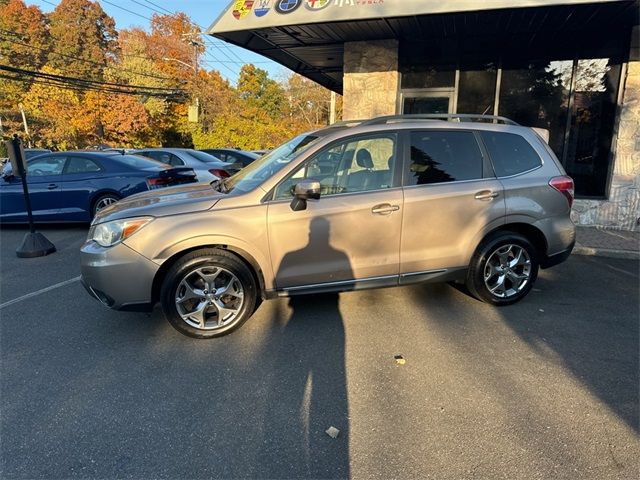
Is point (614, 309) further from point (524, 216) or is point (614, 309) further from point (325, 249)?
point (325, 249)

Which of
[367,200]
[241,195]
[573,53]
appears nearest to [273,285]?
[241,195]

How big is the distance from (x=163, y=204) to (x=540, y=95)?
796 centimetres

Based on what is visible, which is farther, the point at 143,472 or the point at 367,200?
the point at 367,200

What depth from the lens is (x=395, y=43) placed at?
8.92 m

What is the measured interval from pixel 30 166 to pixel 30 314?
5469mm

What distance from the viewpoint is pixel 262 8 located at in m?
7.47

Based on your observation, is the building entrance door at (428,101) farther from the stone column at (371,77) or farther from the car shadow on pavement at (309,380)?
the car shadow on pavement at (309,380)

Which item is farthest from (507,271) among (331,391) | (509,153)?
(331,391)

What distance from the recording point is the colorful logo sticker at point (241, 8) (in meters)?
7.57

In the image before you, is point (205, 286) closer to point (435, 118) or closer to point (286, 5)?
point (435, 118)

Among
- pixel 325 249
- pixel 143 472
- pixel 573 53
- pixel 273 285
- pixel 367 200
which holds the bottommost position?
pixel 143 472

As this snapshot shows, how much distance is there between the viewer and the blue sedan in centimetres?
824

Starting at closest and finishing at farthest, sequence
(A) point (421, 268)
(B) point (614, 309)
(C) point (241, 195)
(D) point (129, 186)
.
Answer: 1. (C) point (241, 195)
2. (A) point (421, 268)
3. (B) point (614, 309)
4. (D) point (129, 186)

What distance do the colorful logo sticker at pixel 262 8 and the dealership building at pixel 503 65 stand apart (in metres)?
0.02
